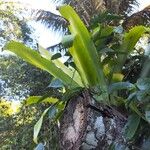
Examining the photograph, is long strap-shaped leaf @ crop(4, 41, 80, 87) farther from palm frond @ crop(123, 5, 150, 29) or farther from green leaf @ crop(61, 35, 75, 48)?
palm frond @ crop(123, 5, 150, 29)

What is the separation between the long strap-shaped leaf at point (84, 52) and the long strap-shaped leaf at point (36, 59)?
12 cm

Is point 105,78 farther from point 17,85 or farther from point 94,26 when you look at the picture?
point 17,85

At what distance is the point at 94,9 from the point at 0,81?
246cm

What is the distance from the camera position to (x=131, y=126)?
2.10m

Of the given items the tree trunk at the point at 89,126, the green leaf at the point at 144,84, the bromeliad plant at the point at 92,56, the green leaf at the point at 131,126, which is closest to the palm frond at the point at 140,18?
the bromeliad plant at the point at 92,56

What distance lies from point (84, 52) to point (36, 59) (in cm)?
32

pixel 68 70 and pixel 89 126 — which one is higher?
pixel 68 70

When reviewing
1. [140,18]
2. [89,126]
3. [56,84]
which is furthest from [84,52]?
[140,18]

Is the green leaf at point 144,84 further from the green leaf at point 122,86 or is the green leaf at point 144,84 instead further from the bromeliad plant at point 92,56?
the bromeliad plant at point 92,56

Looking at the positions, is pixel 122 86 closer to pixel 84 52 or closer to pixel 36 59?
pixel 84 52

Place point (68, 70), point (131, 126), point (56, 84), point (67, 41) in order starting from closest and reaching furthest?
→ point (131, 126)
point (67, 41)
point (56, 84)
point (68, 70)

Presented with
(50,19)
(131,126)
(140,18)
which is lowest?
(131,126)

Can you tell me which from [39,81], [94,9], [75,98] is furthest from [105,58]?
[94,9]

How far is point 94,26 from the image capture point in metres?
2.58
